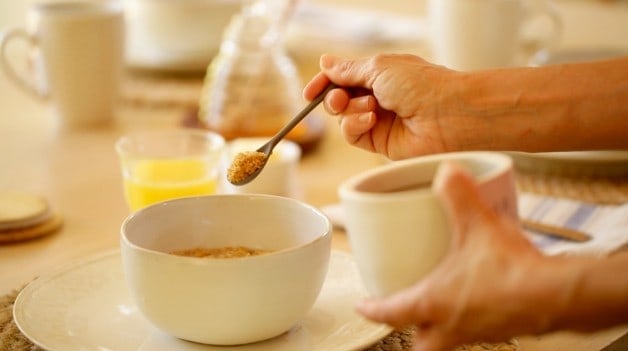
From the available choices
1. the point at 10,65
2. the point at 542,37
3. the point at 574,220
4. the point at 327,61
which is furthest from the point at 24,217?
the point at 542,37

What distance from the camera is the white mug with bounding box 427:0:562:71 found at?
1.74 m

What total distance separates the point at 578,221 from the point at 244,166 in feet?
1.51

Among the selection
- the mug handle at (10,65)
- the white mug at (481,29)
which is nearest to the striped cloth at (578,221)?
the white mug at (481,29)

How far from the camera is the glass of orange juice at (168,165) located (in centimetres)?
124

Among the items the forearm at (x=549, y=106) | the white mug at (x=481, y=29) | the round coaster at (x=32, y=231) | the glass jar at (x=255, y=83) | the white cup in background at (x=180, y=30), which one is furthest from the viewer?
the white cup in background at (x=180, y=30)

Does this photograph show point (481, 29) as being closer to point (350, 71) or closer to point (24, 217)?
point (350, 71)

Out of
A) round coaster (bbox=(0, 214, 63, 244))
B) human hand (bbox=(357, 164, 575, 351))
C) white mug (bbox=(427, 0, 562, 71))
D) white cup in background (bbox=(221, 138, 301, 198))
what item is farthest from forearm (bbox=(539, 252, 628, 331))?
white mug (bbox=(427, 0, 562, 71))

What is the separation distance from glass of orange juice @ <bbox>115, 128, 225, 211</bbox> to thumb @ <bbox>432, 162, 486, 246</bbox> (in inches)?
23.3

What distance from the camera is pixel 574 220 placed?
123cm

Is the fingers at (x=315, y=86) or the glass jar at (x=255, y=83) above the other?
the fingers at (x=315, y=86)

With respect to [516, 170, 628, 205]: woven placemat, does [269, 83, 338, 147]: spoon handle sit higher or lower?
higher

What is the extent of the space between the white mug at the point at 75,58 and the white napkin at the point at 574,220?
0.61m

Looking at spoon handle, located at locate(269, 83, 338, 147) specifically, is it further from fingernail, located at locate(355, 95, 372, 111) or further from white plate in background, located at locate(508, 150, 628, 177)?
white plate in background, located at locate(508, 150, 628, 177)

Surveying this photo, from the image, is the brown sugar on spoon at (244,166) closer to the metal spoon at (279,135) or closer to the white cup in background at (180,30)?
the metal spoon at (279,135)
